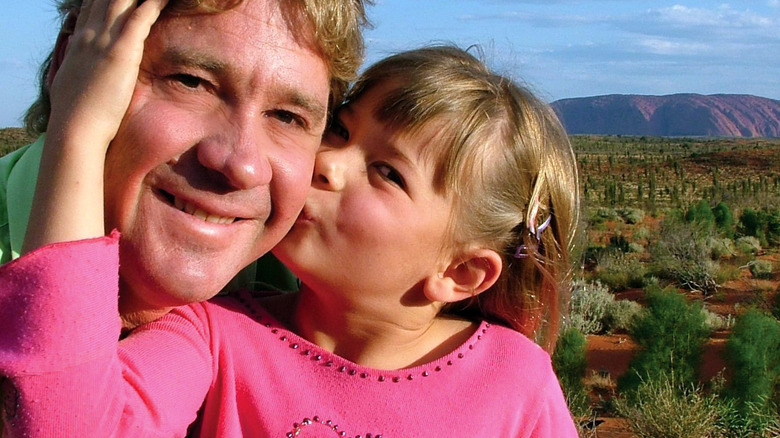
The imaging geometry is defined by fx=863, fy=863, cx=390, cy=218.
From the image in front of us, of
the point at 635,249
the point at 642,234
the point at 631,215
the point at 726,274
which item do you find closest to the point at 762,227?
the point at 642,234

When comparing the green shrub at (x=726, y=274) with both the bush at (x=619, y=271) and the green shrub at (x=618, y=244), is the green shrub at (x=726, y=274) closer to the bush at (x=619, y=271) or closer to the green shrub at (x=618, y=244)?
the bush at (x=619, y=271)

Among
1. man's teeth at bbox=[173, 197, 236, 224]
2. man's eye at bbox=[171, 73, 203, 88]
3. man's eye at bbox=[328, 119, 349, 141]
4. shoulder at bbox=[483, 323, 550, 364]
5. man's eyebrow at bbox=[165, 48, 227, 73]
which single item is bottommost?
shoulder at bbox=[483, 323, 550, 364]

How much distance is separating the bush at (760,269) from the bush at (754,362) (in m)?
11.3

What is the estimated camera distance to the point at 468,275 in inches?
112

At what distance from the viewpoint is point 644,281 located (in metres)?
19.9

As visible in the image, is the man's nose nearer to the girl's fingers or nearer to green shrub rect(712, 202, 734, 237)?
the girl's fingers

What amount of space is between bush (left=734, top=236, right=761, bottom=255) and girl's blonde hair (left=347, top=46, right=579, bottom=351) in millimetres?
21857

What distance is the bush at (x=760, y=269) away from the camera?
2097cm

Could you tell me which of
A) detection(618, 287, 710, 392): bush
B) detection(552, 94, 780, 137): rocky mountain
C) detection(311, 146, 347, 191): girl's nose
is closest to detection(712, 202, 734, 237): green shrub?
detection(618, 287, 710, 392): bush

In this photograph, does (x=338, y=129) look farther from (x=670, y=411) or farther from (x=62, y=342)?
(x=670, y=411)

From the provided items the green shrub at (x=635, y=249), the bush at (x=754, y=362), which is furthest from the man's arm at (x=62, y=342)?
the green shrub at (x=635, y=249)

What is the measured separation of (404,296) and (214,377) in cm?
65

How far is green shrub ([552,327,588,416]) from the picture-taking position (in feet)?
34.8

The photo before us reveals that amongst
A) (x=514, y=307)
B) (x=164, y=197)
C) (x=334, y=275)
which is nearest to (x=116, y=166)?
(x=164, y=197)
